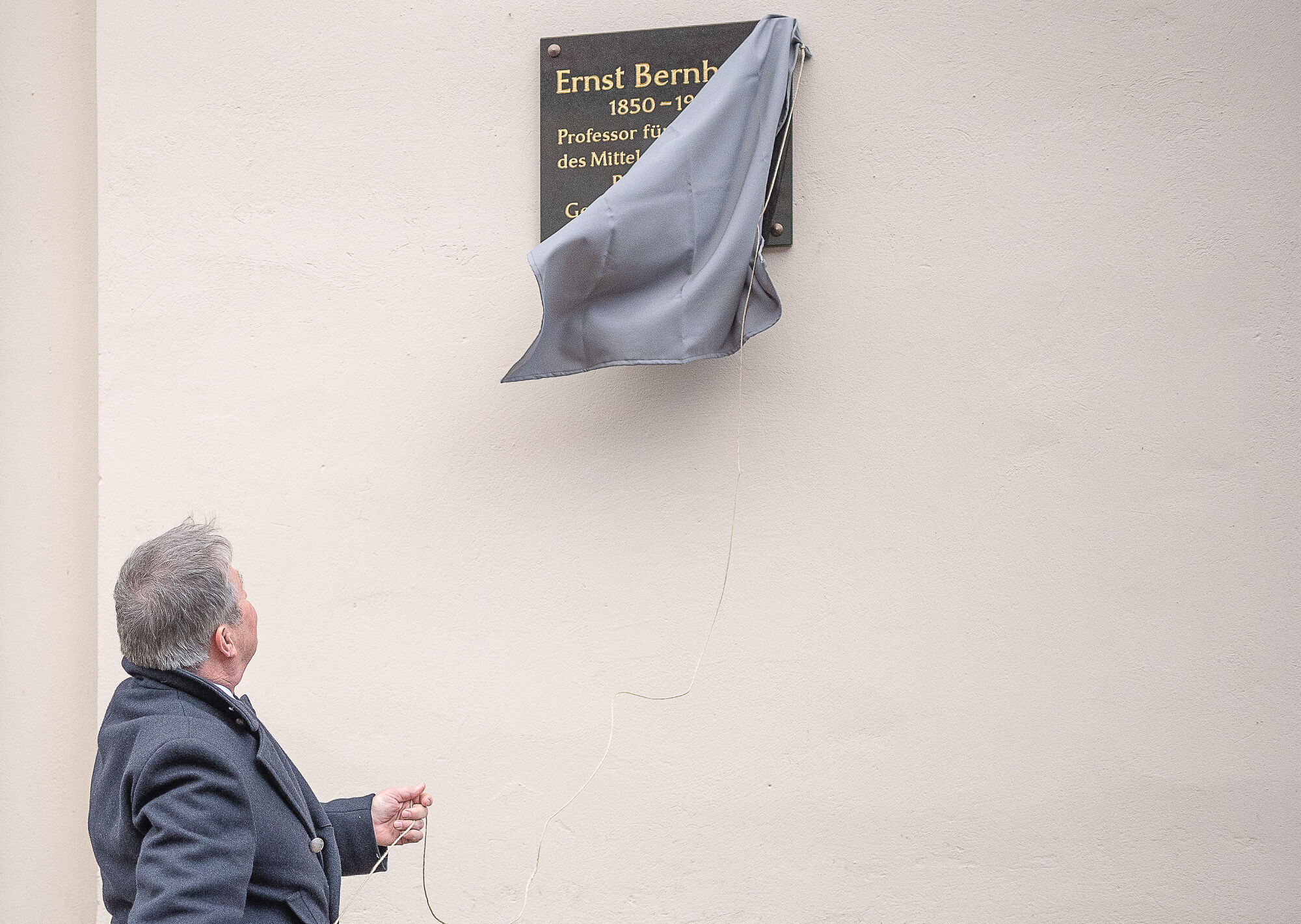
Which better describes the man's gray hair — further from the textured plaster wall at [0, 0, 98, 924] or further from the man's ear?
the textured plaster wall at [0, 0, 98, 924]

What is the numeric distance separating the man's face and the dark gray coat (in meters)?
0.09

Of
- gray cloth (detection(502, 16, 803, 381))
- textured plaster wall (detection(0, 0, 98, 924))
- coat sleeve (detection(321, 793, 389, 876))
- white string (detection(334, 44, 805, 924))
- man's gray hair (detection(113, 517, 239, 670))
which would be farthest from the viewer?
textured plaster wall (detection(0, 0, 98, 924))

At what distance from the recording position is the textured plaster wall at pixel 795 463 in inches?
96.2

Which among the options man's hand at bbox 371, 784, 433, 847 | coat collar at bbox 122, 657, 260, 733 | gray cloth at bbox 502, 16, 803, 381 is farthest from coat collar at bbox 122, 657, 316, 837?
gray cloth at bbox 502, 16, 803, 381

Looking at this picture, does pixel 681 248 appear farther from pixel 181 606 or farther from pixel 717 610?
pixel 181 606

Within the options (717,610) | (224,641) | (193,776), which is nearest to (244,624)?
(224,641)

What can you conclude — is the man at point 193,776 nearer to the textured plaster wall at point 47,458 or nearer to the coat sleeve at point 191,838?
the coat sleeve at point 191,838

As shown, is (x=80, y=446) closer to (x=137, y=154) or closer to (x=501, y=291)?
(x=137, y=154)

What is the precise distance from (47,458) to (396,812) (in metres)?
1.68

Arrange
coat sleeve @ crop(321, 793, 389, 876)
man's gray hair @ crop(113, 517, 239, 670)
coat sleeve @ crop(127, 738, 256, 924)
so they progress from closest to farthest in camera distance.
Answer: coat sleeve @ crop(127, 738, 256, 924) → man's gray hair @ crop(113, 517, 239, 670) → coat sleeve @ crop(321, 793, 389, 876)

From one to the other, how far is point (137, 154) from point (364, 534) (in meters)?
1.22

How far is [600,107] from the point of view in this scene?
2686 mm

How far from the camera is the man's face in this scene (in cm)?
178

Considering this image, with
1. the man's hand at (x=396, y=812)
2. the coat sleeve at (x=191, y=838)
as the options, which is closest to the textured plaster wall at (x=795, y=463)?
the man's hand at (x=396, y=812)
